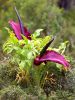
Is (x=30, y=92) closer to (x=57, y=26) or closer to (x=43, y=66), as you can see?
(x=43, y=66)

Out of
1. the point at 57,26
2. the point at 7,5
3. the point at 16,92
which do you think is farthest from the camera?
the point at 7,5

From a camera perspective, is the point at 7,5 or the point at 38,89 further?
the point at 7,5

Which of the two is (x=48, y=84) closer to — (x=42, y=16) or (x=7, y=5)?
(x=42, y=16)

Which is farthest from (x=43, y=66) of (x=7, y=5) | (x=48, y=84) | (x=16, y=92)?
(x=7, y=5)

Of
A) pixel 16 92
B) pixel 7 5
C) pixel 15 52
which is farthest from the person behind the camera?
pixel 7 5

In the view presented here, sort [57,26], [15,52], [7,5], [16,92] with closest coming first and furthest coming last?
→ 1. [16,92]
2. [15,52]
3. [57,26]
4. [7,5]

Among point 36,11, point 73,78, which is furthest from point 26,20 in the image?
point 73,78

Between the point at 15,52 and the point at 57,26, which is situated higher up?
the point at 57,26

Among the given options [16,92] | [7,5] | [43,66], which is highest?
[7,5]

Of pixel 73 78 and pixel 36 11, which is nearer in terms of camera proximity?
pixel 73 78
